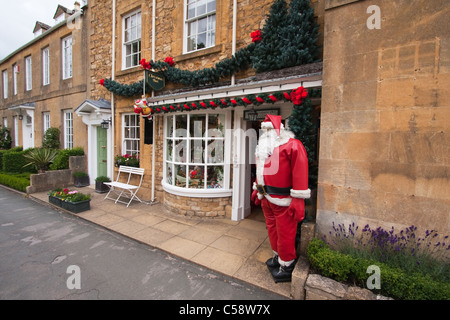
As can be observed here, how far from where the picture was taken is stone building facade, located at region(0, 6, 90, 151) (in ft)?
29.6

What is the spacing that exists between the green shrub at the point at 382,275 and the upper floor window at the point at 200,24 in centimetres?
521

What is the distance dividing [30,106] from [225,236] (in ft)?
43.3

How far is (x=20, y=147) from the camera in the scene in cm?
1280

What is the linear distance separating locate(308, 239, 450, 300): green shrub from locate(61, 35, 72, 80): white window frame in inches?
458

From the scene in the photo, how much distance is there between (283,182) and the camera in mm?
3033

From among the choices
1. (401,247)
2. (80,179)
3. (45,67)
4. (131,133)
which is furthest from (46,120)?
(401,247)

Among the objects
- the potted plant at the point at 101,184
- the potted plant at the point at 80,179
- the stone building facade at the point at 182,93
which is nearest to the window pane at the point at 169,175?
the stone building facade at the point at 182,93

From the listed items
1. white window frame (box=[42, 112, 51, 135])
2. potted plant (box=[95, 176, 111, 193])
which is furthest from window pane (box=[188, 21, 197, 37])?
white window frame (box=[42, 112, 51, 135])

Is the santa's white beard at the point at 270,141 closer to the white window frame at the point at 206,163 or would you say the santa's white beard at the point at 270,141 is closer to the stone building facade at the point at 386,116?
the stone building facade at the point at 386,116

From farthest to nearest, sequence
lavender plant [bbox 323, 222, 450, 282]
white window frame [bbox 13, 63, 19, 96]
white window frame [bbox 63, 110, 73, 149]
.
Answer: white window frame [bbox 13, 63, 19, 96]
white window frame [bbox 63, 110, 73, 149]
lavender plant [bbox 323, 222, 450, 282]

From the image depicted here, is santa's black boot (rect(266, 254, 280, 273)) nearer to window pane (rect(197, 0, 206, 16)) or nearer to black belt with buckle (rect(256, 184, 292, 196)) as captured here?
black belt with buckle (rect(256, 184, 292, 196))

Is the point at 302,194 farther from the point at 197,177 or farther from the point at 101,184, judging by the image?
the point at 101,184
